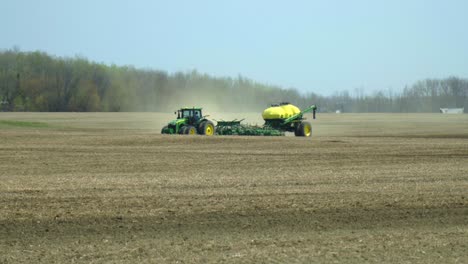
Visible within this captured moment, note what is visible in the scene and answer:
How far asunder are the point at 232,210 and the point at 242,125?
25709 mm

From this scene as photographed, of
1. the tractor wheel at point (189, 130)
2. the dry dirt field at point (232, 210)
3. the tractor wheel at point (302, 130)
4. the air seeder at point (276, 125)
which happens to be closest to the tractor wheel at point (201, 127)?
the tractor wheel at point (189, 130)

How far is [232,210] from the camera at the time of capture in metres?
12.6

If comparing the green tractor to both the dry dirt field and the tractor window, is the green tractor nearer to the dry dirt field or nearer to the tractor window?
the tractor window

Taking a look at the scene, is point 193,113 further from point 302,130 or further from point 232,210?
point 232,210

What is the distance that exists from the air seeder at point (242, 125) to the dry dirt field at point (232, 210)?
1326 cm

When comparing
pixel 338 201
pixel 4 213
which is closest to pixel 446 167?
pixel 338 201

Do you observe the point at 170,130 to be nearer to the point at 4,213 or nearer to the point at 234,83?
the point at 4,213

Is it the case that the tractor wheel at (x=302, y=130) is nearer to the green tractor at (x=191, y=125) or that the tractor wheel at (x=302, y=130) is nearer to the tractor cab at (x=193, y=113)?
the green tractor at (x=191, y=125)

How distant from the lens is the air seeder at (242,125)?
120 feet

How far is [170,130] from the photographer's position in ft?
122

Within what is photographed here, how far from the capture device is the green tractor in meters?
36.2

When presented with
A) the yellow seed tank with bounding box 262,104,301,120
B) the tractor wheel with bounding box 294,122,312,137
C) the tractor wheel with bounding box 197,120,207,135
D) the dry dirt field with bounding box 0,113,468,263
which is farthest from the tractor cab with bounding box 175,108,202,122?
the dry dirt field with bounding box 0,113,468,263

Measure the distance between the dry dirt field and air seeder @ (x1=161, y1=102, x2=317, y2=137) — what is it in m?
13.3

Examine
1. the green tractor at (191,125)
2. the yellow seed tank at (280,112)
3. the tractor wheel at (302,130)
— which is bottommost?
the tractor wheel at (302,130)
